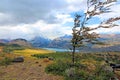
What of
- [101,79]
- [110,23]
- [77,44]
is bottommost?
[101,79]

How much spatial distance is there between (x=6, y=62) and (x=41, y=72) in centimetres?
631

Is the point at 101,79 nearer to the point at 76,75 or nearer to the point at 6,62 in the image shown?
the point at 76,75

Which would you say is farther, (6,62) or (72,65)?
(6,62)

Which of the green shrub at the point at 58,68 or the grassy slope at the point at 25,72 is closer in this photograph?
the grassy slope at the point at 25,72

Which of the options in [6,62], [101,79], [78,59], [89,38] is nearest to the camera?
[101,79]

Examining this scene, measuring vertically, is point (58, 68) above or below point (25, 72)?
above

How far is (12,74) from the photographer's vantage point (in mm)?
25031

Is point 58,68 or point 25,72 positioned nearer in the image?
point 58,68

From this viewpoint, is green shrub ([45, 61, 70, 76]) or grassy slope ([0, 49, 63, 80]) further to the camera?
green shrub ([45, 61, 70, 76])

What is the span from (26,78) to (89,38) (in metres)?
6.93

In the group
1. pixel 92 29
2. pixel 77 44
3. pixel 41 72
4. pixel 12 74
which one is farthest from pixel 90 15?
pixel 12 74

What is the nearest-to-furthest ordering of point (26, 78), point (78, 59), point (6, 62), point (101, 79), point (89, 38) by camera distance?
point (101, 79)
point (26, 78)
point (89, 38)
point (78, 59)
point (6, 62)

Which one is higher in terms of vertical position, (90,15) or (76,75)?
(90,15)

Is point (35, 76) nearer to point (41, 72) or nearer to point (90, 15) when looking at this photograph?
point (41, 72)
